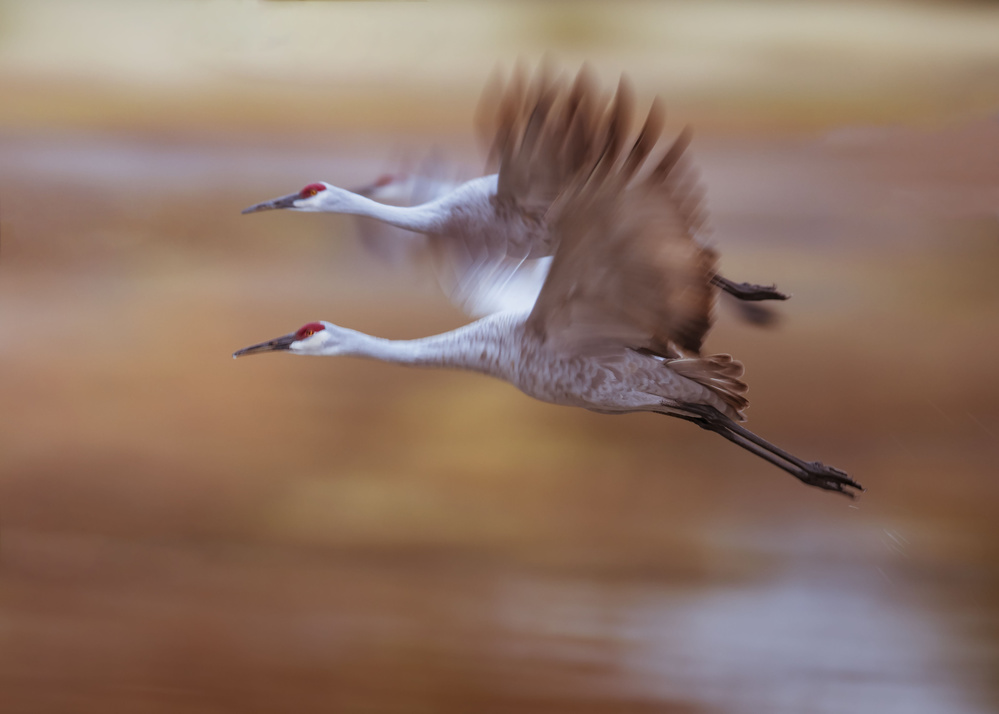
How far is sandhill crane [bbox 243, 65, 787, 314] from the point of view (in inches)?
38.8

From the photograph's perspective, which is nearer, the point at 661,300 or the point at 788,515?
the point at 661,300

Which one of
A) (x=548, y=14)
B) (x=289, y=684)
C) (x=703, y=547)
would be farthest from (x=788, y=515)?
(x=548, y=14)

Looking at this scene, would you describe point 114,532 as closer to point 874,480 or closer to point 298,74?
point 298,74

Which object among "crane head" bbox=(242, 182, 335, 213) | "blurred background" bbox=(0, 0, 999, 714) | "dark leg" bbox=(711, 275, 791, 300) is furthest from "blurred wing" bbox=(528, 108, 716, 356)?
"blurred background" bbox=(0, 0, 999, 714)

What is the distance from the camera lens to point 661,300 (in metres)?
1.05

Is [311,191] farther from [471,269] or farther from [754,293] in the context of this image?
[754,293]

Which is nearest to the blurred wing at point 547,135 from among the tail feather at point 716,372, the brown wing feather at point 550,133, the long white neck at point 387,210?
the brown wing feather at point 550,133

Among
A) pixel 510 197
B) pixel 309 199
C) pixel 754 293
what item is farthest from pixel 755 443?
pixel 309 199

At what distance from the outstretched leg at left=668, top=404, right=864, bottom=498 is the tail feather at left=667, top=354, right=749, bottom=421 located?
32 mm

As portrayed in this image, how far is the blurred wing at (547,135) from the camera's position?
0.97 m

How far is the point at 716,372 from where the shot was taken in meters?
1.19

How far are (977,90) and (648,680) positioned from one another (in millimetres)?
1583

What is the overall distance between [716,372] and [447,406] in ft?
2.96

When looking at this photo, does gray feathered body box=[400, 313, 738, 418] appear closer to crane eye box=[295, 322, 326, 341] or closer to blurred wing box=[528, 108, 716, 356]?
blurred wing box=[528, 108, 716, 356]
